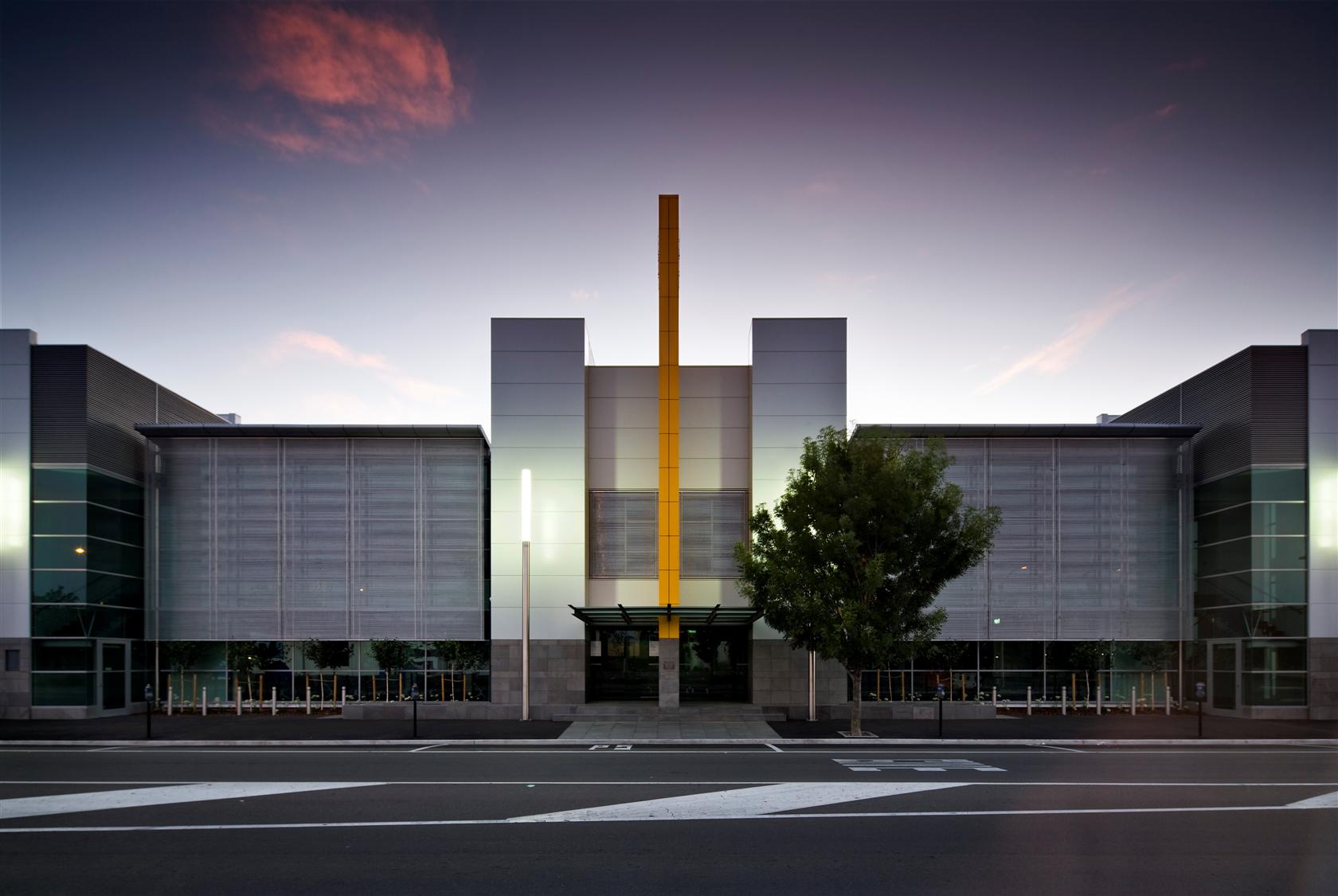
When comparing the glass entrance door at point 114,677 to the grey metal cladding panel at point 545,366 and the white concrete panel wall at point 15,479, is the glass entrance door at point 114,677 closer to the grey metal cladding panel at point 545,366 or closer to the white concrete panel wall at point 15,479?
the white concrete panel wall at point 15,479

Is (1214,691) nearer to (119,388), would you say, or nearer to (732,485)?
(732,485)

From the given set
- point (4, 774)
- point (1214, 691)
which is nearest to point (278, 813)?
point (4, 774)

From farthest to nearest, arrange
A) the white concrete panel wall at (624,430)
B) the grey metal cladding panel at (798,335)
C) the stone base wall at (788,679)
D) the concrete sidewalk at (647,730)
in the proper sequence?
1. the white concrete panel wall at (624,430)
2. the grey metal cladding panel at (798,335)
3. the stone base wall at (788,679)
4. the concrete sidewalk at (647,730)

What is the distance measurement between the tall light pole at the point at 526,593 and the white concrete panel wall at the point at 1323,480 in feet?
78.9

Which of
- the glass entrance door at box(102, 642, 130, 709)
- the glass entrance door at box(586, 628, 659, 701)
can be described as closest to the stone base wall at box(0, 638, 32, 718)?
the glass entrance door at box(102, 642, 130, 709)

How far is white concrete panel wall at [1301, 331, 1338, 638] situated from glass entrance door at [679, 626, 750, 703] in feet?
58.3

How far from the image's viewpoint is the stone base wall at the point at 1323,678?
27.8 meters

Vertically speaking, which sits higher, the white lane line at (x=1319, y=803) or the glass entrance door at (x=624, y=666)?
the white lane line at (x=1319, y=803)

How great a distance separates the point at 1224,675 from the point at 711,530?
1709cm

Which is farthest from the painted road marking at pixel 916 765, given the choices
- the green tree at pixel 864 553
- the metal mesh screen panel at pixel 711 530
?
the metal mesh screen panel at pixel 711 530

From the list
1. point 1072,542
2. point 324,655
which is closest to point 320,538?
point 324,655

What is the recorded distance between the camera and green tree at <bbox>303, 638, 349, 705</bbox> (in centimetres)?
3014

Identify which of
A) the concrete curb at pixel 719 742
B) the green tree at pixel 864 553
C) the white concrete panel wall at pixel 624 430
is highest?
the white concrete panel wall at pixel 624 430

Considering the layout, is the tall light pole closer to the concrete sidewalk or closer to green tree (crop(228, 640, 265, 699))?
the concrete sidewalk
